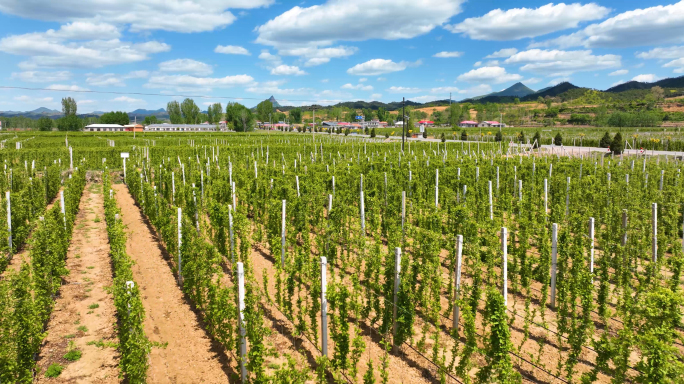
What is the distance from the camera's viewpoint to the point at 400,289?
6691mm

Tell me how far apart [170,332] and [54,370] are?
1.77 meters

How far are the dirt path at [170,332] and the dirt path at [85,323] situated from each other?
24.6 inches

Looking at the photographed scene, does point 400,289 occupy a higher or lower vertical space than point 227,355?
higher

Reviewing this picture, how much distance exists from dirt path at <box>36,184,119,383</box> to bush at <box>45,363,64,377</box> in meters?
0.06

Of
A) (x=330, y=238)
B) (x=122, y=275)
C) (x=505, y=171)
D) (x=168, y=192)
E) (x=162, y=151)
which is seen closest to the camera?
(x=122, y=275)

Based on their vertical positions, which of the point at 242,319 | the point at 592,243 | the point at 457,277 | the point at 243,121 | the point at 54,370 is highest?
the point at 243,121

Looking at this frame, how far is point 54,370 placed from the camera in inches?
242

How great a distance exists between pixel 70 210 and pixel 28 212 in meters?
1.20

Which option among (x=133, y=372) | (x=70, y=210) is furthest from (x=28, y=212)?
(x=133, y=372)

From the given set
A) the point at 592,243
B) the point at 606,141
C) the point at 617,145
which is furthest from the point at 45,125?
the point at 592,243

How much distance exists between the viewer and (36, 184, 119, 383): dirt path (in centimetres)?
623

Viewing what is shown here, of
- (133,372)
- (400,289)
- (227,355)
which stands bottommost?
(227,355)

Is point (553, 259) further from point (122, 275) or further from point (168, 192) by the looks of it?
point (168, 192)

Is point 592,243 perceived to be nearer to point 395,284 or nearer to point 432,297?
point 432,297
